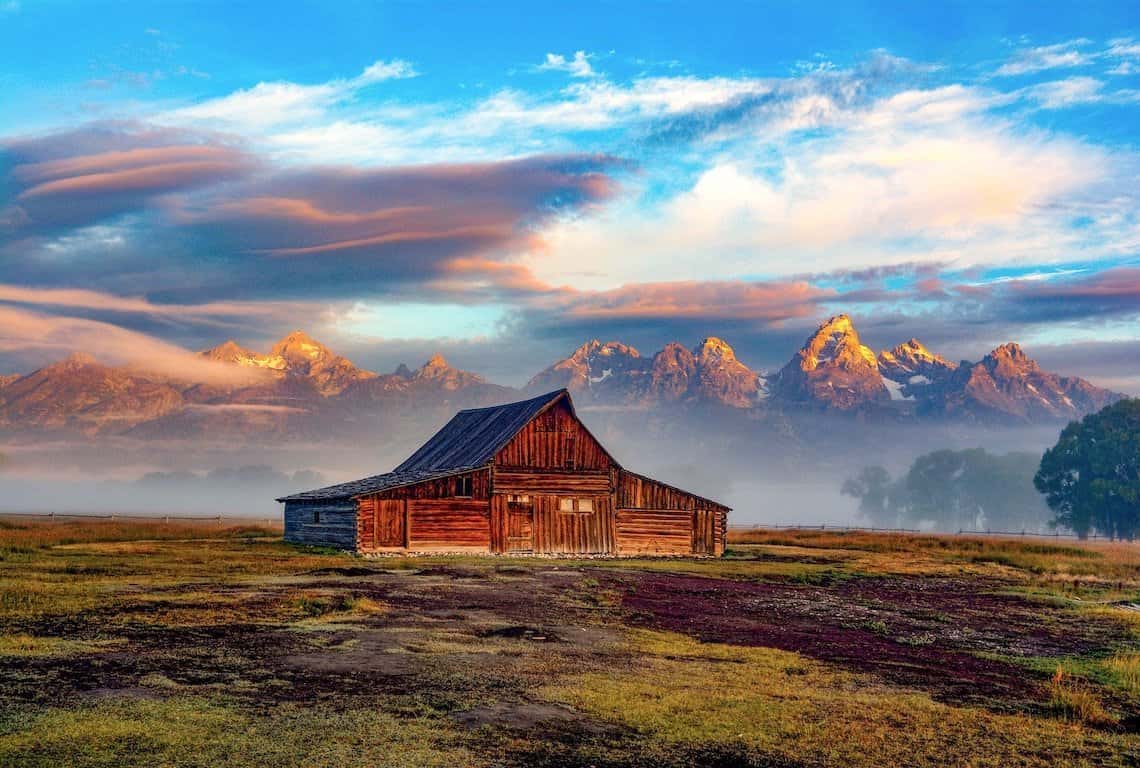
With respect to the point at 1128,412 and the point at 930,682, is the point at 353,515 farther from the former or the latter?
the point at 1128,412

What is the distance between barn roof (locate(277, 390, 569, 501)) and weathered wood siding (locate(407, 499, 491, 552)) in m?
1.57

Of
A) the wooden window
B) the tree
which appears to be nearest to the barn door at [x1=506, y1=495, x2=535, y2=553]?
the wooden window

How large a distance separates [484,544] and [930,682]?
128 ft

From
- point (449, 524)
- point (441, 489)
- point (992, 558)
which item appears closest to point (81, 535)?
point (441, 489)

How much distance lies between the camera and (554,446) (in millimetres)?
60438

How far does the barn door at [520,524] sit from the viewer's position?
190 feet

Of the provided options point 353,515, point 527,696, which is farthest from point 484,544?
point 527,696

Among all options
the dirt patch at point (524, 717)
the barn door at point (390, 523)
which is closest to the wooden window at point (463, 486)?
the barn door at point (390, 523)

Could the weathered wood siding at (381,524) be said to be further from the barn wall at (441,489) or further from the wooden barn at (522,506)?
the barn wall at (441,489)

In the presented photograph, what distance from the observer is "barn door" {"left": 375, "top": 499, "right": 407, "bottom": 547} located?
2114 inches

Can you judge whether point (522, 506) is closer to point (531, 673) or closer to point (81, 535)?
point (81, 535)

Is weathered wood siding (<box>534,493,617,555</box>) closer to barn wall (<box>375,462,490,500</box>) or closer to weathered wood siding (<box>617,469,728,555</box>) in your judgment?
weathered wood siding (<box>617,469,728,555</box>)

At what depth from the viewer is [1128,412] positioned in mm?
137750

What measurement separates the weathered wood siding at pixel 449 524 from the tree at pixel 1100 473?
101 metres
